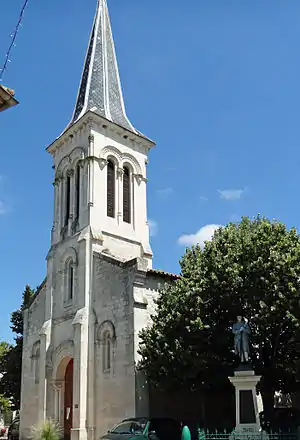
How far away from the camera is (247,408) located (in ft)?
53.0

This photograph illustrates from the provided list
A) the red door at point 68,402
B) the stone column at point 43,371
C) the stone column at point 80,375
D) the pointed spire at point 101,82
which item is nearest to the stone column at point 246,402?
the stone column at point 80,375

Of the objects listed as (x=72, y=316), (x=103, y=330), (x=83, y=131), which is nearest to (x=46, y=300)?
(x=72, y=316)

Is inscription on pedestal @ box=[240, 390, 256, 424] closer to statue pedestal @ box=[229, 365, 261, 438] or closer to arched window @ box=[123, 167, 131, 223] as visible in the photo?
statue pedestal @ box=[229, 365, 261, 438]

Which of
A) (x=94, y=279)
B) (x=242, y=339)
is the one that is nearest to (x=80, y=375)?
(x=94, y=279)

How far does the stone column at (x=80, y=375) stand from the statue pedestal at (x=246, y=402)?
974 centimetres

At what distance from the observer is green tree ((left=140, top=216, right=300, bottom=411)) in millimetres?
18453

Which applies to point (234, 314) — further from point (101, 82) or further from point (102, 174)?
point (101, 82)

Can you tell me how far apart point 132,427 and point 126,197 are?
598 inches

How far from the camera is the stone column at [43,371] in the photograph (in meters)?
26.6

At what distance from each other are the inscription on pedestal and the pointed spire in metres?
19.3

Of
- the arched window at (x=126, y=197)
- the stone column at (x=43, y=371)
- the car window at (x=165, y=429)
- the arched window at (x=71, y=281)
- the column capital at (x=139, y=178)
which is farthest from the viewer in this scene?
the column capital at (x=139, y=178)

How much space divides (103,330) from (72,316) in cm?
264

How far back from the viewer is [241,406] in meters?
16.2

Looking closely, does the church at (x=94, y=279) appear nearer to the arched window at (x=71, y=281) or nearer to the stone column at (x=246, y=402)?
the arched window at (x=71, y=281)
